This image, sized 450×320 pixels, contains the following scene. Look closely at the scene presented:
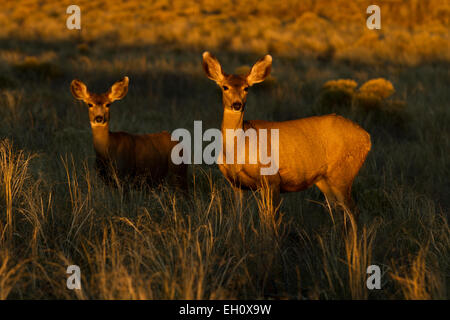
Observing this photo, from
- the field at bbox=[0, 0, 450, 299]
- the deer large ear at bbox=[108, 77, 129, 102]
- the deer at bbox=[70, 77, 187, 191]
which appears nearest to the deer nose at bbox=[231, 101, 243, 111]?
the field at bbox=[0, 0, 450, 299]

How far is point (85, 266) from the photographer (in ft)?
14.0

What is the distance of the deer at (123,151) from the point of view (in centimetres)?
645

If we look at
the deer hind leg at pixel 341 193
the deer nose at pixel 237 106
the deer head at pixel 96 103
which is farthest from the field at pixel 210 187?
the deer nose at pixel 237 106

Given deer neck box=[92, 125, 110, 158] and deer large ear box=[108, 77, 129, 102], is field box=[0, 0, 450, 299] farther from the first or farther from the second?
deer large ear box=[108, 77, 129, 102]

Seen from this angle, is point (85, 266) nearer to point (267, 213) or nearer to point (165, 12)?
point (267, 213)

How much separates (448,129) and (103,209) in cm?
706

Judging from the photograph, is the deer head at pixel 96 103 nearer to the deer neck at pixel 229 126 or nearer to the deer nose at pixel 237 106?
the deer neck at pixel 229 126

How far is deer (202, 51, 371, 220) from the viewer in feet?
17.9

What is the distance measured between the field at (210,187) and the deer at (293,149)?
0.81 ft

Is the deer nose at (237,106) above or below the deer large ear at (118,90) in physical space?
below

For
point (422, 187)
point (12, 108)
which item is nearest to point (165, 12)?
point (12, 108)

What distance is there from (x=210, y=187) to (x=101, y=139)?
135 cm
